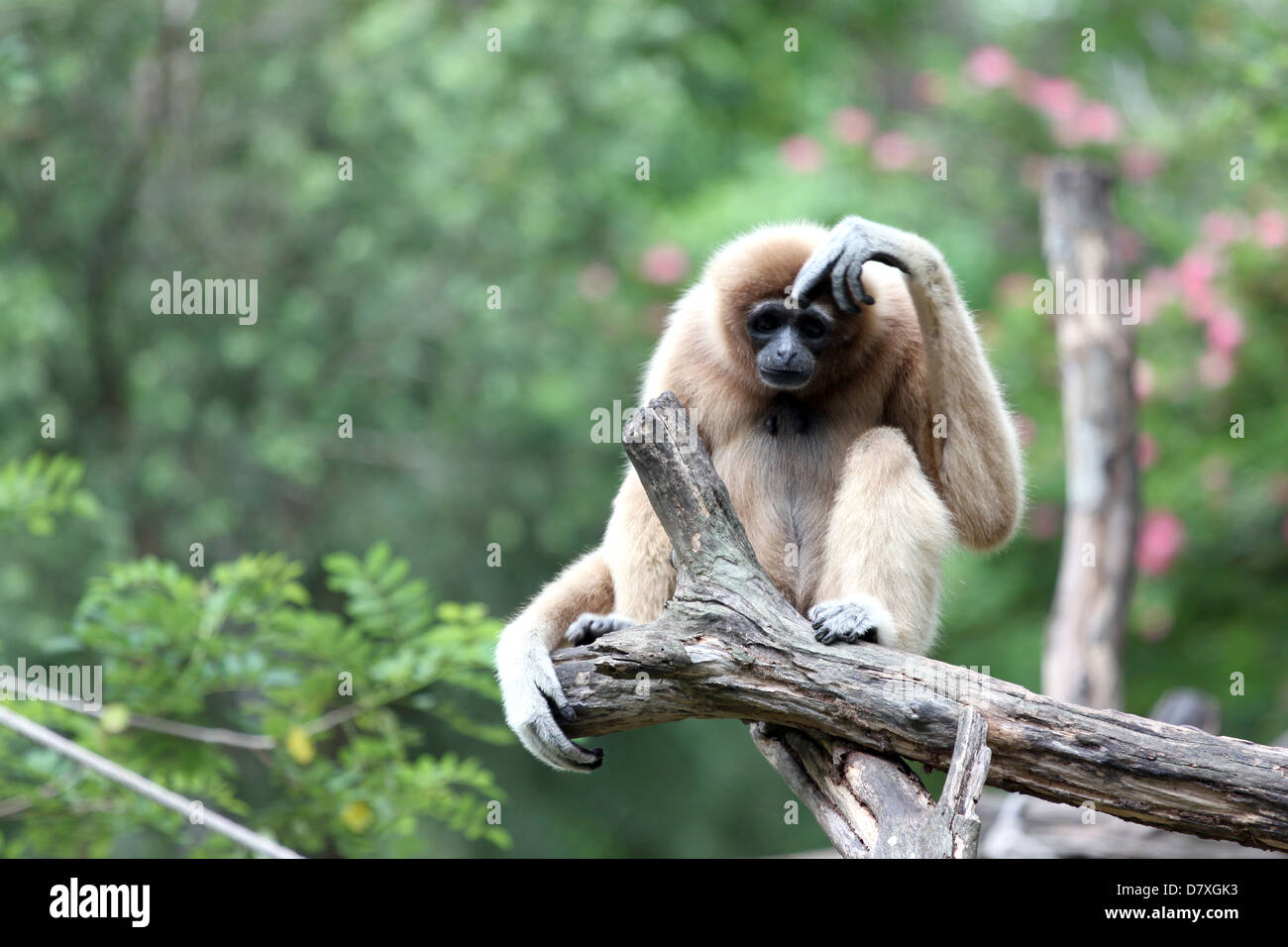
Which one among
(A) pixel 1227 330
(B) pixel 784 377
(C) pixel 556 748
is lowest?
(C) pixel 556 748

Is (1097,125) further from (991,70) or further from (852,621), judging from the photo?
(852,621)

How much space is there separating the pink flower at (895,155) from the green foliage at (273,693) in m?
5.88

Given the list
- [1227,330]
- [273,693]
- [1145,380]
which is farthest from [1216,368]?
[273,693]

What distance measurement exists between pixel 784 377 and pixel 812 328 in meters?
0.22

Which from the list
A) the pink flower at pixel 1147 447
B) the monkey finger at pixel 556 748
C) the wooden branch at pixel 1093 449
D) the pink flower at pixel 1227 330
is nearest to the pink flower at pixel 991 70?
the wooden branch at pixel 1093 449

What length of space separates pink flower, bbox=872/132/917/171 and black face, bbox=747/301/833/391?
19.2 ft

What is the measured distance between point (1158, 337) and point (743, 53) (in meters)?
5.21

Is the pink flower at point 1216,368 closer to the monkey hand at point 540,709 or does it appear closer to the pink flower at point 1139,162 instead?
the pink flower at point 1139,162

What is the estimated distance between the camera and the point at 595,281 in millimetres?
10672

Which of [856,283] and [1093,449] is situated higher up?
[856,283]

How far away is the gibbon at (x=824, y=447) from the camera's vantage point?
432cm

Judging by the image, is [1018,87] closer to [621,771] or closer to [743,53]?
[743,53]

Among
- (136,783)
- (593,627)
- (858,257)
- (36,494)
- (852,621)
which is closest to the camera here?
(852,621)

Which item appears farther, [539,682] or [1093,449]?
[1093,449]
